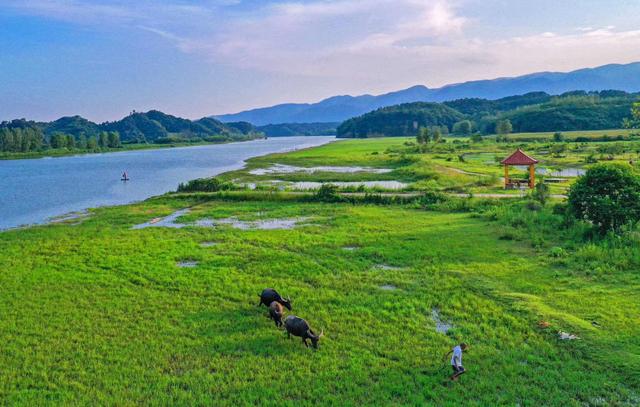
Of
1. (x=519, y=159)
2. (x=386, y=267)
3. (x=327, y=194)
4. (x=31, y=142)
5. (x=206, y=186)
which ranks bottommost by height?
(x=386, y=267)

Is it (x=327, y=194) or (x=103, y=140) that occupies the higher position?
(x=103, y=140)

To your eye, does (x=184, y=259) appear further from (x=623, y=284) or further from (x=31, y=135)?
(x=31, y=135)

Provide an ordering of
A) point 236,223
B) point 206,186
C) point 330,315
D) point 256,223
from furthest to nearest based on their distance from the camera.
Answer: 1. point 206,186
2. point 236,223
3. point 256,223
4. point 330,315

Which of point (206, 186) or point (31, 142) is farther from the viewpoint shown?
point (31, 142)

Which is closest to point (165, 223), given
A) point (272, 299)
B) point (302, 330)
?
point (272, 299)

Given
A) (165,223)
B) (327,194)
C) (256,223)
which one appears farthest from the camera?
(327,194)

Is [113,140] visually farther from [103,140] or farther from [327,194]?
[327,194]

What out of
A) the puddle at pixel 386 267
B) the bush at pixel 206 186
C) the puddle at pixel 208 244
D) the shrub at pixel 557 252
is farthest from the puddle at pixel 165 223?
the shrub at pixel 557 252

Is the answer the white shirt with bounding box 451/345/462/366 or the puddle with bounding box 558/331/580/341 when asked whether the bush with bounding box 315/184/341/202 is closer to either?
the puddle with bounding box 558/331/580/341
